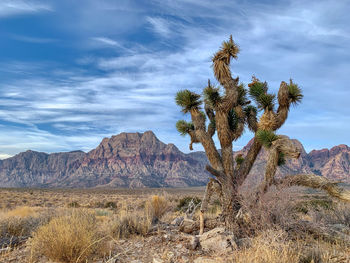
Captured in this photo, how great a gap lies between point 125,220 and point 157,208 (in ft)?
9.48

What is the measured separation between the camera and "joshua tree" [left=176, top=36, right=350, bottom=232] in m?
9.35

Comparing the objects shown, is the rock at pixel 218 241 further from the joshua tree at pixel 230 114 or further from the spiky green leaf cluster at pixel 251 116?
the spiky green leaf cluster at pixel 251 116

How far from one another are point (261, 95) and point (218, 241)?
6.55 meters

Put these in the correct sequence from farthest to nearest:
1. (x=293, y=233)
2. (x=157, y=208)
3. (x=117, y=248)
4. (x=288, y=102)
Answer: (x=157, y=208) → (x=288, y=102) → (x=293, y=233) → (x=117, y=248)

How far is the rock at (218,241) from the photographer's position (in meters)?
6.19

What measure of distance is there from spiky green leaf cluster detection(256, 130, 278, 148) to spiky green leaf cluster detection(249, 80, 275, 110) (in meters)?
1.56

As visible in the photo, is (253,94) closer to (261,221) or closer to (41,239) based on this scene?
(261,221)

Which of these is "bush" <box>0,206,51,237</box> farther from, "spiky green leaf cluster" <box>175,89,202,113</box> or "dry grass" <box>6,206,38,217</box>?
"spiky green leaf cluster" <box>175,89,202,113</box>

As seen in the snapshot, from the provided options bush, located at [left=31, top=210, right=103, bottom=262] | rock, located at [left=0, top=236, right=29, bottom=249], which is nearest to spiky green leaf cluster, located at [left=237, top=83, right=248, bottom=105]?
bush, located at [left=31, top=210, right=103, bottom=262]

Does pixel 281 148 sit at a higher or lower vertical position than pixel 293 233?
higher

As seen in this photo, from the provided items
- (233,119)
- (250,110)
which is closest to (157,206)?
(233,119)

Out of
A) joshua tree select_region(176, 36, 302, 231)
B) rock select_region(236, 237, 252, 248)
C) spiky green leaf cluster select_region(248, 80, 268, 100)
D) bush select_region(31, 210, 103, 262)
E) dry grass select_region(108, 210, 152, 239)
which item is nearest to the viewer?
bush select_region(31, 210, 103, 262)

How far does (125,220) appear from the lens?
9062 millimetres

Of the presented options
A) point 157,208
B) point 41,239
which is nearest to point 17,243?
point 41,239
